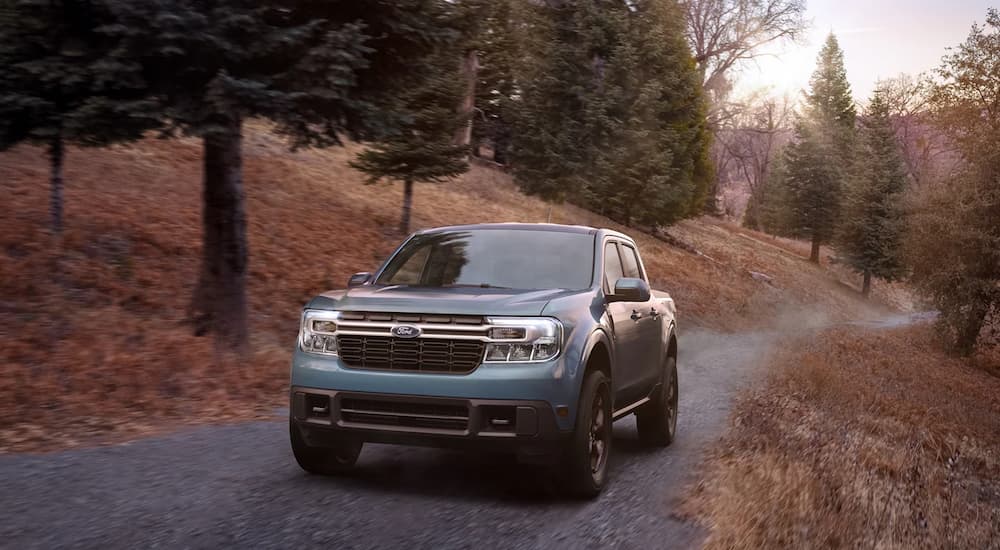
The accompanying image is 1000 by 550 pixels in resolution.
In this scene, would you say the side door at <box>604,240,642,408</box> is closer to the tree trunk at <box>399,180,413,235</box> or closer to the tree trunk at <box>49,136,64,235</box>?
the tree trunk at <box>49,136,64,235</box>

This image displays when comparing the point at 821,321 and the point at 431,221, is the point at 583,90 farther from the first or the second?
the point at 821,321

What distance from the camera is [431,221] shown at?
2655cm

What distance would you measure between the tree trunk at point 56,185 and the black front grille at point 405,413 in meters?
9.81

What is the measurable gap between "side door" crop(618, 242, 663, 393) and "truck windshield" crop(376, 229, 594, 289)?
780 millimetres

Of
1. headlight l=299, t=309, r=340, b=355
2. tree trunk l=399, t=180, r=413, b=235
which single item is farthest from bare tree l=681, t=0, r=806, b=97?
headlight l=299, t=309, r=340, b=355

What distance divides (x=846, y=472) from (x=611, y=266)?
2.47 meters

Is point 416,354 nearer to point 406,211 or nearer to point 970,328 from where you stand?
point 406,211

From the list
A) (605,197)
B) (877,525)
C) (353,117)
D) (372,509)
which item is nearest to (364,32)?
(353,117)

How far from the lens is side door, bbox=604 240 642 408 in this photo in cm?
696

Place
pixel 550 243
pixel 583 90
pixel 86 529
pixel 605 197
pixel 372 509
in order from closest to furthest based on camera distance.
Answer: pixel 86 529
pixel 372 509
pixel 550 243
pixel 583 90
pixel 605 197

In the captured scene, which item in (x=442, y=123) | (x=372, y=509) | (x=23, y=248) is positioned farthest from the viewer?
(x=442, y=123)

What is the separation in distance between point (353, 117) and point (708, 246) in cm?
3457

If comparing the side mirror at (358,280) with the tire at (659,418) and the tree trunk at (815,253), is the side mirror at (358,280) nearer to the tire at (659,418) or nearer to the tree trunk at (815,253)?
the tire at (659,418)

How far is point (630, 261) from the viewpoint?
8508 millimetres
